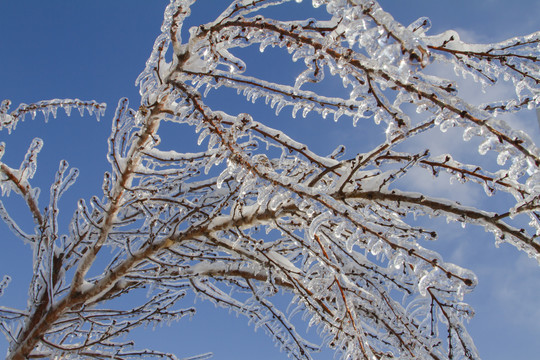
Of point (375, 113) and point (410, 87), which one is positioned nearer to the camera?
point (410, 87)

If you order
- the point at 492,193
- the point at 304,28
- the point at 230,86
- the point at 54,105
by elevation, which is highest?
the point at 54,105

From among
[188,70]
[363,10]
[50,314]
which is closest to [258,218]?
[188,70]

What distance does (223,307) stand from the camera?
12.3ft

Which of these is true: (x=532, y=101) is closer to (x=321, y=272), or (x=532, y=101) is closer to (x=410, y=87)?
(x=410, y=87)

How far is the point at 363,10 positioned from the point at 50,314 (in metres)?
3.57

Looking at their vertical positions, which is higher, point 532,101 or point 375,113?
point 375,113

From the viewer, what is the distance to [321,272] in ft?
8.05

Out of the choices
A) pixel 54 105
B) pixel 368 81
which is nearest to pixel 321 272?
pixel 368 81

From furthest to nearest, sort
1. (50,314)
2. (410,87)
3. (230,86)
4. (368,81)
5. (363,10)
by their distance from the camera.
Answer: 1. (50,314)
2. (230,86)
3. (368,81)
4. (410,87)
5. (363,10)

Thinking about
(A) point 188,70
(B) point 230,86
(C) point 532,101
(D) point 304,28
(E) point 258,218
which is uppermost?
(A) point 188,70

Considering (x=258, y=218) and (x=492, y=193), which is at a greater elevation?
(x=258, y=218)

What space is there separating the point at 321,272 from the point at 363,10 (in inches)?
69.0

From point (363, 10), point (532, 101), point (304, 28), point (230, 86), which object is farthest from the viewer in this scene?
point (230, 86)

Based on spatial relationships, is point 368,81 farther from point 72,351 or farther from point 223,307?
point 72,351
